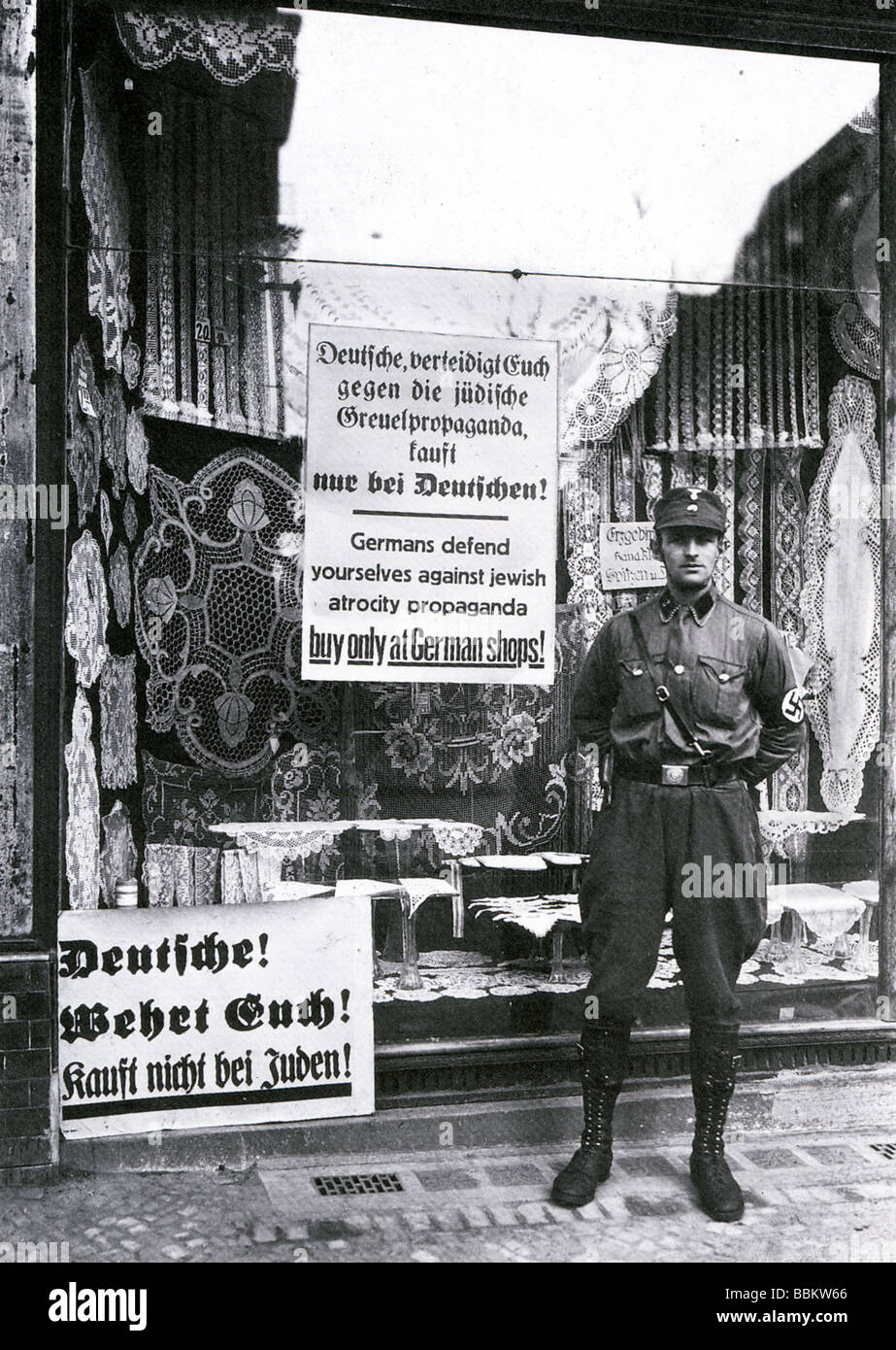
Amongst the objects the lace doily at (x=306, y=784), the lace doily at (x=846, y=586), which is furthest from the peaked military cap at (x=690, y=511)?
the lace doily at (x=306, y=784)

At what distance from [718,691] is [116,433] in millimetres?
2433

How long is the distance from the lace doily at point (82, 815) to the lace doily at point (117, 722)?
6 centimetres

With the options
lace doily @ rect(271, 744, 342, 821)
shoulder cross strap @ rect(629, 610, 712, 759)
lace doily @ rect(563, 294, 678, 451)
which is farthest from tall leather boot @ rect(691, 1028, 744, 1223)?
lace doily @ rect(563, 294, 678, 451)

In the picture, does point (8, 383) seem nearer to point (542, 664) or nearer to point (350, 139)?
point (350, 139)

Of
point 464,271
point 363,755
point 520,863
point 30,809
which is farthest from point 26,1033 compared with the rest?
point 464,271

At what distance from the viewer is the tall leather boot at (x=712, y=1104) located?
4621 mm

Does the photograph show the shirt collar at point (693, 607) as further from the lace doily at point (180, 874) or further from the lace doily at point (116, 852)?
the lace doily at point (116, 852)

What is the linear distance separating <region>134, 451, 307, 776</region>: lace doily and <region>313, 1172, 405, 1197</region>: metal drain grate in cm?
156

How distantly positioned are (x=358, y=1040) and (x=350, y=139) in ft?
11.4

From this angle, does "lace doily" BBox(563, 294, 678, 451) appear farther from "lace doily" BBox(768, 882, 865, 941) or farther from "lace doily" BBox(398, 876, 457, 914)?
"lace doily" BBox(768, 882, 865, 941)

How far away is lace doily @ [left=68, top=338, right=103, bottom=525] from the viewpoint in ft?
16.5

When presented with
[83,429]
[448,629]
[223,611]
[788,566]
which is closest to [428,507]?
[448,629]

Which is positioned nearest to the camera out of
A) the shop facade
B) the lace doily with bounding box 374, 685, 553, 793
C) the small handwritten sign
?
the shop facade

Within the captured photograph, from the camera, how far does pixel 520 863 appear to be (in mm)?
5668
